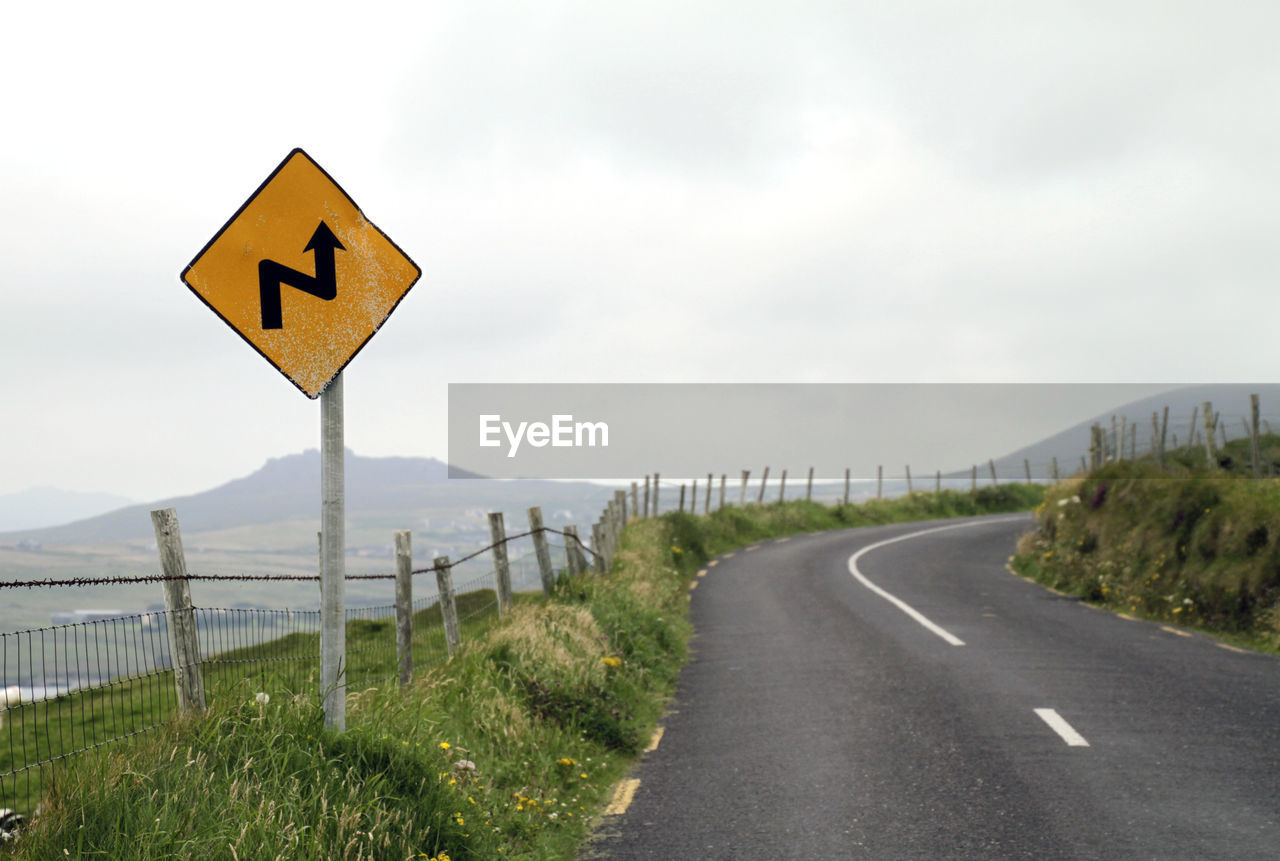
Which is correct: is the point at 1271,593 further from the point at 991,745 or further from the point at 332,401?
the point at 332,401

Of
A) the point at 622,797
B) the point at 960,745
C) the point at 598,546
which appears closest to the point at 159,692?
the point at 622,797

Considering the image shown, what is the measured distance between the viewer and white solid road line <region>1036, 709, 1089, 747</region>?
24.4ft

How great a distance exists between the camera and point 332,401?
15.7 ft

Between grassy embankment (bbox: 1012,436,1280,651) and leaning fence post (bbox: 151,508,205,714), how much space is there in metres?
12.4

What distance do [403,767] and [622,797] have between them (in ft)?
7.15

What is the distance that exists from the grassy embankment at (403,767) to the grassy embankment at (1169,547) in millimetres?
8604

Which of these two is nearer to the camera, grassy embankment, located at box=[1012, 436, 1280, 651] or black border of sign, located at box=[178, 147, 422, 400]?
black border of sign, located at box=[178, 147, 422, 400]

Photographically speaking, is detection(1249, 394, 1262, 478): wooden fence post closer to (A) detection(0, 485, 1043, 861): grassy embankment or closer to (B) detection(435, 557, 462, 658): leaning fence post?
(A) detection(0, 485, 1043, 861): grassy embankment

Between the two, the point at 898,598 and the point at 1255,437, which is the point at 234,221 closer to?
the point at 898,598

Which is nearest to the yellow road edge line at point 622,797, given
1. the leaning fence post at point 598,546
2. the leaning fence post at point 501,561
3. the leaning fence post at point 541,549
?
the leaning fence post at point 501,561

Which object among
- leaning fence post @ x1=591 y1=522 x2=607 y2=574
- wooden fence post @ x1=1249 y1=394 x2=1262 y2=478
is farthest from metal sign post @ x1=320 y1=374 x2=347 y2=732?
wooden fence post @ x1=1249 y1=394 x2=1262 y2=478

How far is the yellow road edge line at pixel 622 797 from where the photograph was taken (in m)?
6.35

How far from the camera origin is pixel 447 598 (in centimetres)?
898

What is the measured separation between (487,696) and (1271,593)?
11.3m
